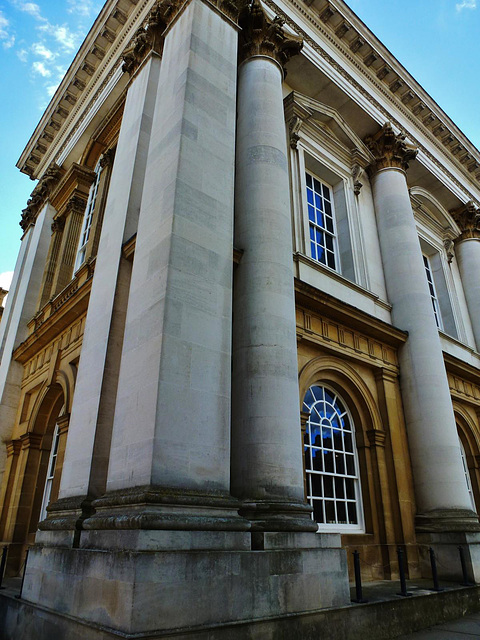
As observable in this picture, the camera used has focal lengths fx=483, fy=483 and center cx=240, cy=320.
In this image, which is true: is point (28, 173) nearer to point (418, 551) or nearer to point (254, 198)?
point (254, 198)

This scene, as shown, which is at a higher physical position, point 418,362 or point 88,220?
point 88,220

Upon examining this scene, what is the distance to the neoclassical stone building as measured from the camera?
5391 millimetres

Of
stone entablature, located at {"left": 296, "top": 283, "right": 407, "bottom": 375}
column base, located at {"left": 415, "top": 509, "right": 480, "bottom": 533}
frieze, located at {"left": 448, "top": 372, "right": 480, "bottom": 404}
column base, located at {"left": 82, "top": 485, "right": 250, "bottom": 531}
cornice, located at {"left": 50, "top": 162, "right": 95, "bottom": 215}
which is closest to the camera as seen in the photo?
column base, located at {"left": 82, "top": 485, "right": 250, "bottom": 531}

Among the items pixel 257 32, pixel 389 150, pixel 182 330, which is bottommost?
pixel 182 330

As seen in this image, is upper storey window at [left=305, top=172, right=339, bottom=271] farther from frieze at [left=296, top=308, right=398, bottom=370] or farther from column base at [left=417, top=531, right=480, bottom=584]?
column base at [left=417, top=531, right=480, bottom=584]

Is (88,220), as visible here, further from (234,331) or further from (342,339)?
(234,331)

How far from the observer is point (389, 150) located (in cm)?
1505

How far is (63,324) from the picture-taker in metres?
11.8

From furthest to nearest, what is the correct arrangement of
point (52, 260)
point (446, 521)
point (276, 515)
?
point (52, 260) < point (446, 521) < point (276, 515)

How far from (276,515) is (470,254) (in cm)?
1550

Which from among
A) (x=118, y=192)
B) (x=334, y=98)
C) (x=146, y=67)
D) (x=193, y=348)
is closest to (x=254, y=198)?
(x=118, y=192)

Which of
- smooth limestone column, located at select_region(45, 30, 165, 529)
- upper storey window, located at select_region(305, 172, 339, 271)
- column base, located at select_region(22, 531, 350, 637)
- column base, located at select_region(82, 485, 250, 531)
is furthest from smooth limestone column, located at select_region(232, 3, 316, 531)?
upper storey window, located at select_region(305, 172, 339, 271)

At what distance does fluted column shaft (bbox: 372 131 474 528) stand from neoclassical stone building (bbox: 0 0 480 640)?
0.06 m

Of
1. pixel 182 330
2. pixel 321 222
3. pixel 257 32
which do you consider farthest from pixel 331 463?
pixel 257 32
